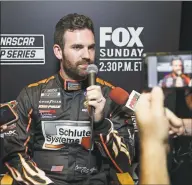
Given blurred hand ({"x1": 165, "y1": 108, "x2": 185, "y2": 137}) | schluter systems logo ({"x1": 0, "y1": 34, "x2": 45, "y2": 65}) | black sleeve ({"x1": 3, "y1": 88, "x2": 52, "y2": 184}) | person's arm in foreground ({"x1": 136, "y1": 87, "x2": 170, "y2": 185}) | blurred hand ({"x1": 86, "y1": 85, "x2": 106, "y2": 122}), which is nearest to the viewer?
person's arm in foreground ({"x1": 136, "y1": 87, "x2": 170, "y2": 185})

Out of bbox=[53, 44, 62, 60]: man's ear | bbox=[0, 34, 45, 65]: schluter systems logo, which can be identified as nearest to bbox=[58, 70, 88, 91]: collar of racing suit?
bbox=[53, 44, 62, 60]: man's ear

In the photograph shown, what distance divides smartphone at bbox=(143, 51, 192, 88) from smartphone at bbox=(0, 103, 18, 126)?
1.14 m

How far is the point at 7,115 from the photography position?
1.71m

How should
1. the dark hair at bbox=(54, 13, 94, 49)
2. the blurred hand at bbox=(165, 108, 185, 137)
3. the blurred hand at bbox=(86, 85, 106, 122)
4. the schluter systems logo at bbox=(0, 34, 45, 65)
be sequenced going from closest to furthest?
the blurred hand at bbox=(165, 108, 185, 137), the blurred hand at bbox=(86, 85, 106, 122), the dark hair at bbox=(54, 13, 94, 49), the schluter systems logo at bbox=(0, 34, 45, 65)

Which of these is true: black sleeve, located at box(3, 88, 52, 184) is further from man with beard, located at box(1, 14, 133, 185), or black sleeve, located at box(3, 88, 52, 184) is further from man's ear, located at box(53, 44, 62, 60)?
man's ear, located at box(53, 44, 62, 60)

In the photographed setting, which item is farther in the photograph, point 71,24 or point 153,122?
point 71,24

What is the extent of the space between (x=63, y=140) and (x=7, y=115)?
0.42m

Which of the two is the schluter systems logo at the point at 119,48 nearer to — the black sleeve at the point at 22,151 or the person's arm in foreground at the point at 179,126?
the black sleeve at the point at 22,151

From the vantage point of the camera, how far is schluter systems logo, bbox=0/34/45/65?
166cm

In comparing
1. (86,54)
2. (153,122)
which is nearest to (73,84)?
(86,54)

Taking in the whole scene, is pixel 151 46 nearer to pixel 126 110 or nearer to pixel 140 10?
pixel 140 10

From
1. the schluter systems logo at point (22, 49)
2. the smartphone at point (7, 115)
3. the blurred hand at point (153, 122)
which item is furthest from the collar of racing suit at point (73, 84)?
the blurred hand at point (153, 122)

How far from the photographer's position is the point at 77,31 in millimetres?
1476

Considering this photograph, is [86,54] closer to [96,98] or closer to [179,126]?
[96,98]
